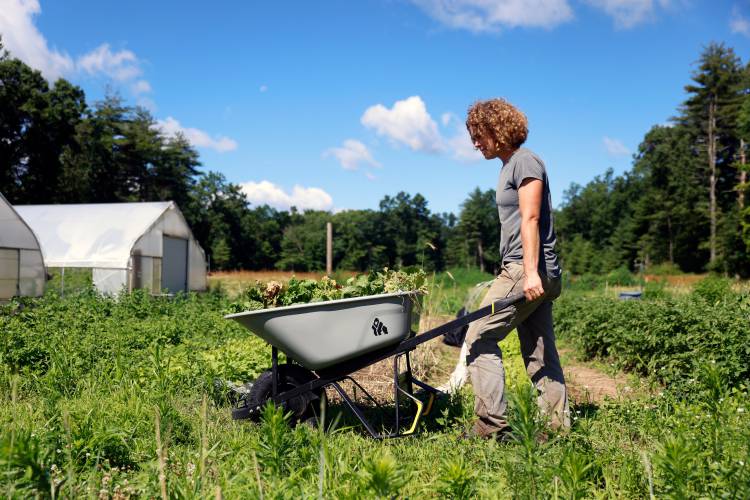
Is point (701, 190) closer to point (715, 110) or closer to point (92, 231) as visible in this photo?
point (715, 110)

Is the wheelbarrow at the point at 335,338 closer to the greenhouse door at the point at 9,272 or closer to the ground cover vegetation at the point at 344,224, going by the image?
the greenhouse door at the point at 9,272

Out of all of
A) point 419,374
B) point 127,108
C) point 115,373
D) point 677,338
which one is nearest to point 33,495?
point 115,373

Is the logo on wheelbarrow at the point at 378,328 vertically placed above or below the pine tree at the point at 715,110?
below

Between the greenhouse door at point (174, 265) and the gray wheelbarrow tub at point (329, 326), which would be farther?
the greenhouse door at point (174, 265)

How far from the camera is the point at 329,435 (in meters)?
2.71

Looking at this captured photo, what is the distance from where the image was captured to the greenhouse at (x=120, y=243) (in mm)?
14516

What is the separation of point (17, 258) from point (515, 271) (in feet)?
39.7

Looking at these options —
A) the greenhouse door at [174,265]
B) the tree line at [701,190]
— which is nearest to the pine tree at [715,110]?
the tree line at [701,190]

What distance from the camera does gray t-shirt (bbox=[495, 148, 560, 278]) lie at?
3.04m

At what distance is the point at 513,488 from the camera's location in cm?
203

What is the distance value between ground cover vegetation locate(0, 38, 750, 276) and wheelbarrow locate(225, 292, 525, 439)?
28.9m

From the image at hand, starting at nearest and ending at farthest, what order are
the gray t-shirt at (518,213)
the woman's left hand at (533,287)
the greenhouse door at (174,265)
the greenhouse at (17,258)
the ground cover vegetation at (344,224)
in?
the woman's left hand at (533,287) < the gray t-shirt at (518,213) < the greenhouse at (17,258) < the greenhouse door at (174,265) < the ground cover vegetation at (344,224)

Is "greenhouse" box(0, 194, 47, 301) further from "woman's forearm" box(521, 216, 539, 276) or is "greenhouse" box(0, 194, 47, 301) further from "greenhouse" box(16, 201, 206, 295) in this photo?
"woman's forearm" box(521, 216, 539, 276)

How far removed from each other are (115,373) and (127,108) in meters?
43.8
